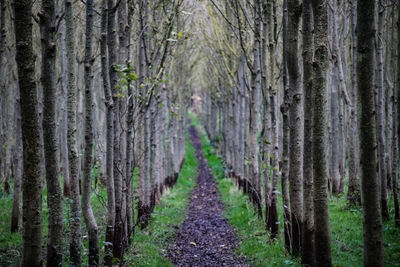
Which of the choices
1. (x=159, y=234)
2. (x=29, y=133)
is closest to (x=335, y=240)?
(x=159, y=234)

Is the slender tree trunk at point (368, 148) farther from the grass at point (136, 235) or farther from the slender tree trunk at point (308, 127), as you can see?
the grass at point (136, 235)

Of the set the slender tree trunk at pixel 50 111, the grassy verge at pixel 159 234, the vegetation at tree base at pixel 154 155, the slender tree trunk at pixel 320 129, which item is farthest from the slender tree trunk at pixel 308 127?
the slender tree trunk at pixel 50 111

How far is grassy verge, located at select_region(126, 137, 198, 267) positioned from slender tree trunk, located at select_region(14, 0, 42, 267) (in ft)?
8.42

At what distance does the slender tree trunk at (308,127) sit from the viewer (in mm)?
3961

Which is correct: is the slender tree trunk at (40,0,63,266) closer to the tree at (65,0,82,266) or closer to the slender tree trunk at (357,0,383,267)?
the tree at (65,0,82,266)

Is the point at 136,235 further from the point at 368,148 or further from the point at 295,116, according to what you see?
the point at 368,148

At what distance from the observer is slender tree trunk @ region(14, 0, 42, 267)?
116 inches

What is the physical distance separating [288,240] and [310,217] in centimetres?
150

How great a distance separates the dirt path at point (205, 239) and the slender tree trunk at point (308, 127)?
185 cm

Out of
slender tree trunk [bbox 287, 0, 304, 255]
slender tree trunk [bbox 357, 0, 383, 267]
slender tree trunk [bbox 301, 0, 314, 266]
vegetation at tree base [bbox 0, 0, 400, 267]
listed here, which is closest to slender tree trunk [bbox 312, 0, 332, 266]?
vegetation at tree base [bbox 0, 0, 400, 267]

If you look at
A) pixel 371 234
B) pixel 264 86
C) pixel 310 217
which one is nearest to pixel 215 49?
pixel 264 86

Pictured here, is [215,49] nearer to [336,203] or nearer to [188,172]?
[336,203]

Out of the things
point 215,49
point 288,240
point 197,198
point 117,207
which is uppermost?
point 215,49

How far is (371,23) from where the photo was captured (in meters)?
2.86
